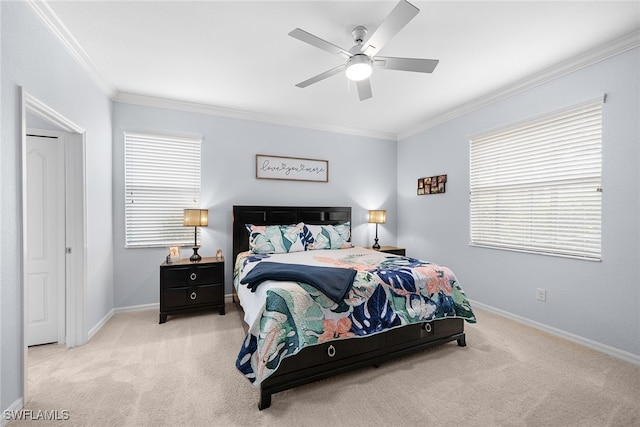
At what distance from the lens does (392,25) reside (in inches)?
68.7

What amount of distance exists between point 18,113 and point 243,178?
2.45m

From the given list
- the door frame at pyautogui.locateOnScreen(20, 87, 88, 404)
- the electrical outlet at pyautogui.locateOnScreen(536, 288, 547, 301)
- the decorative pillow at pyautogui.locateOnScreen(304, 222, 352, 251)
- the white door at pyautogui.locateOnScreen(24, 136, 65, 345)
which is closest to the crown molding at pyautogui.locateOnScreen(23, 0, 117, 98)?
the door frame at pyautogui.locateOnScreen(20, 87, 88, 404)

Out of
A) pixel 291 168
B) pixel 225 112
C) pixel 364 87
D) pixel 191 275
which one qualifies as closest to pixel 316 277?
pixel 364 87

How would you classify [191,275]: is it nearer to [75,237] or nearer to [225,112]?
[75,237]

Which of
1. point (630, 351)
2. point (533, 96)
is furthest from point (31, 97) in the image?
point (630, 351)

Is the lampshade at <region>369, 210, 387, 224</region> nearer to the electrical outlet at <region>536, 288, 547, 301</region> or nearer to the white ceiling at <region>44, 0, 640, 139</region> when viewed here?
the white ceiling at <region>44, 0, 640, 139</region>

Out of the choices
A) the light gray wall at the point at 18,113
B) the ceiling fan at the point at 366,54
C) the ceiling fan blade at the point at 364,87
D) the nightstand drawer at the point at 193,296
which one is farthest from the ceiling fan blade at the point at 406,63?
the nightstand drawer at the point at 193,296

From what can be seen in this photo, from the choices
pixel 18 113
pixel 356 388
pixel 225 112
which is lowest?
pixel 356 388

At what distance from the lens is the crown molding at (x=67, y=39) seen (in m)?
1.94

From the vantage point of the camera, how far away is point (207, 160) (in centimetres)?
387

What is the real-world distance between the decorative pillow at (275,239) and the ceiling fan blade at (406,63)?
7.51ft

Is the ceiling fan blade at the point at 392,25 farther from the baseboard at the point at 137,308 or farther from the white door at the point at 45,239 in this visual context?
the baseboard at the point at 137,308

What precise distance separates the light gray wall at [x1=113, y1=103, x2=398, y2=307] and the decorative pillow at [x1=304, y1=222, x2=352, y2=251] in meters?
0.71

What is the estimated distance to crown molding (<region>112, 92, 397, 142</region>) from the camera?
3477 millimetres
